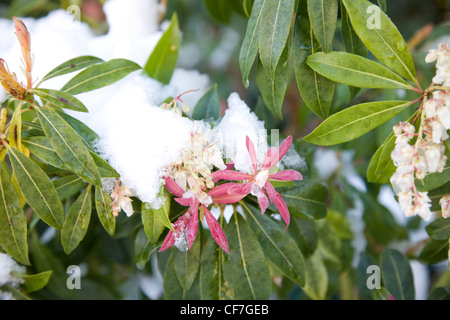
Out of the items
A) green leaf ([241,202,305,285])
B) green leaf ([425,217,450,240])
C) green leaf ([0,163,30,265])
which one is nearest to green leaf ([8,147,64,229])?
green leaf ([0,163,30,265])

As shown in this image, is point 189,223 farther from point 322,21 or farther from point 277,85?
point 322,21

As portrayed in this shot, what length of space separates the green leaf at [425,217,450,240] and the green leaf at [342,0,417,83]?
12.3 inches

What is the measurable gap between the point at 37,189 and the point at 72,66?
25 centimetres

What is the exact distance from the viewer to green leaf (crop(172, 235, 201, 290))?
82 centimetres

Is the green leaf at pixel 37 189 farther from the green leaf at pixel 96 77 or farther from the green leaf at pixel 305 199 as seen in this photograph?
the green leaf at pixel 305 199

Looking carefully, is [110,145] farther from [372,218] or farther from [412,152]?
[372,218]

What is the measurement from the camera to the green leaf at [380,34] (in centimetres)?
66

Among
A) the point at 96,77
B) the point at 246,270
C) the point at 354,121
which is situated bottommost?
the point at 246,270

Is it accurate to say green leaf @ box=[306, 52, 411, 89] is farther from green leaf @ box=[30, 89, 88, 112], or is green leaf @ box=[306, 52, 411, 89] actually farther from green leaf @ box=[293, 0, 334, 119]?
green leaf @ box=[30, 89, 88, 112]

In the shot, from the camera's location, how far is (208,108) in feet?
2.81

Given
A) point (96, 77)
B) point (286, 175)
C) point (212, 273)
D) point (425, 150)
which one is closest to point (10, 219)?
point (96, 77)

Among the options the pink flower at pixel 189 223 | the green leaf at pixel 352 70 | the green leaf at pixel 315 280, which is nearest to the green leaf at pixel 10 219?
the pink flower at pixel 189 223

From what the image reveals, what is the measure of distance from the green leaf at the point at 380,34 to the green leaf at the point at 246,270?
443 mm

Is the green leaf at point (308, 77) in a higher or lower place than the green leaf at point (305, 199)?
higher
